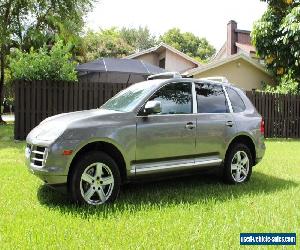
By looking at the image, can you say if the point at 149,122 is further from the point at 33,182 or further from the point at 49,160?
the point at 33,182

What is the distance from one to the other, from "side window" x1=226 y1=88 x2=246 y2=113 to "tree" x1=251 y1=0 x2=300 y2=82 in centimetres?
1575

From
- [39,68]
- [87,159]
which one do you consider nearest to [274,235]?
[87,159]

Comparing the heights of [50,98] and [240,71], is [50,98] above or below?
below

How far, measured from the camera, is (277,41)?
2252cm

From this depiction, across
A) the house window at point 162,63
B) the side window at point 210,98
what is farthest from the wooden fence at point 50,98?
the house window at point 162,63

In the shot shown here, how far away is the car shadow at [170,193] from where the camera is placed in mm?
5129

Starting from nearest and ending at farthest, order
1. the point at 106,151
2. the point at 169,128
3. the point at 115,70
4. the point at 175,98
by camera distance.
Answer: the point at 106,151 < the point at 169,128 < the point at 175,98 < the point at 115,70

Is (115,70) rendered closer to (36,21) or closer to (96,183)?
(36,21)

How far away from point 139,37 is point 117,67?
202 feet

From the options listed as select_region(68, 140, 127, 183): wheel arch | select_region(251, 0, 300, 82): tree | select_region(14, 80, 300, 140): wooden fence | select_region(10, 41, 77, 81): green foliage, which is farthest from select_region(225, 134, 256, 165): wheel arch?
select_region(251, 0, 300, 82): tree

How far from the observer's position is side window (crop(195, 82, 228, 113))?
6473 mm

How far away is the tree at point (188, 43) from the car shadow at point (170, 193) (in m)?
78.1

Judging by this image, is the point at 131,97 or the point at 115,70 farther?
the point at 115,70

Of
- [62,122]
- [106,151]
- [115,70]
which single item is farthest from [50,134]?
[115,70]
